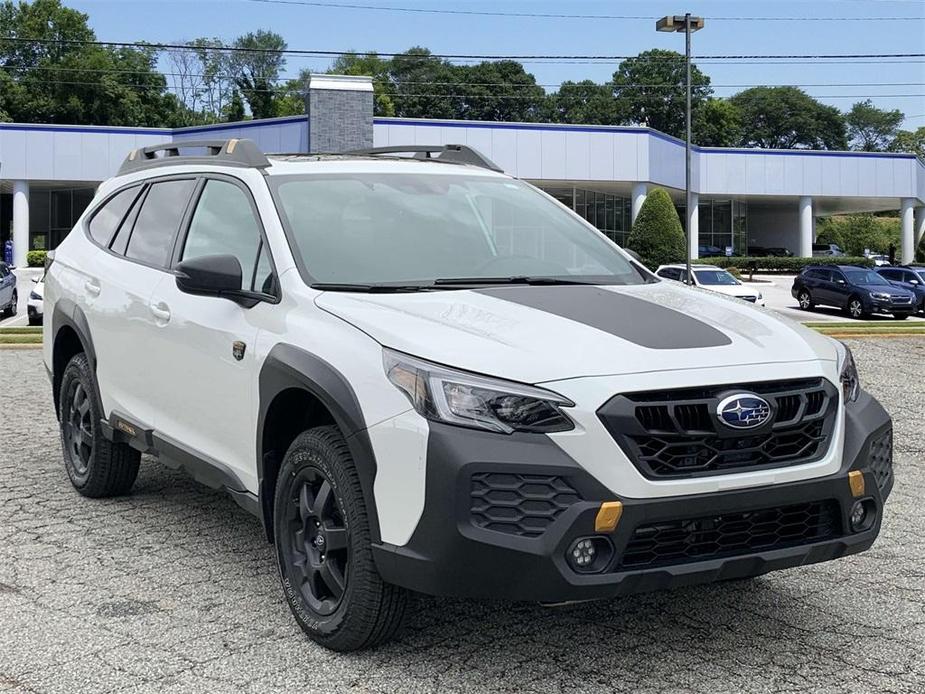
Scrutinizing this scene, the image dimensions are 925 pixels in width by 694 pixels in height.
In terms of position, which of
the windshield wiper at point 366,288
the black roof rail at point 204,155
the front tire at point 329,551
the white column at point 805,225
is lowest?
the front tire at point 329,551

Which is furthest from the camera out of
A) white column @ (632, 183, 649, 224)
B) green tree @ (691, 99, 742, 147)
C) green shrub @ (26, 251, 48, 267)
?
green tree @ (691, 99, 742, 147)

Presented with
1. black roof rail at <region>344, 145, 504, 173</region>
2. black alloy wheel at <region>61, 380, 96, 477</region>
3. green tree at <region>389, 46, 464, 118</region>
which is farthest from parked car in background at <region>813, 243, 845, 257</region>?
black alloy wheel at <region>61, 380, 96, 477</region>

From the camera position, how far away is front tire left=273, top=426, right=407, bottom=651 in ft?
11.7

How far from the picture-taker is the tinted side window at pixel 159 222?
5312 mm

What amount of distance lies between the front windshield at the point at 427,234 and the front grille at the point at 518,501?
126 cm

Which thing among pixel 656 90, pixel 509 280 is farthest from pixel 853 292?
pixel 656 90

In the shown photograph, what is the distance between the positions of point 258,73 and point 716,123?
47.5 metres

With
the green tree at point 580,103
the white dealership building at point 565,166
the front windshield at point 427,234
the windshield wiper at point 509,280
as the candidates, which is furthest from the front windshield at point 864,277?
the green tree at point 580,103

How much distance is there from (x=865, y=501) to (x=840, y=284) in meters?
29.0

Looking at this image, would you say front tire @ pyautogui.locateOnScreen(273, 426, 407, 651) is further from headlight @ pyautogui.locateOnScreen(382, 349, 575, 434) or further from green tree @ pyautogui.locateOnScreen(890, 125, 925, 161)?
green tree @ pyautogui.locateOnScreen(890, 125, 925, 161)

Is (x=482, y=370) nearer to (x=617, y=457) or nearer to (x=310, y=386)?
(x=617, y=457)

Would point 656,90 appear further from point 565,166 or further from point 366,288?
point 366,288

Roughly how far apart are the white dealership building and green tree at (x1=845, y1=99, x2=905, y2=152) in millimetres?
73626

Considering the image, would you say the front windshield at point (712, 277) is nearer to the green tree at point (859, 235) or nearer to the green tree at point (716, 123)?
the green tree at point (859, 235)
